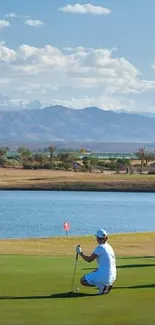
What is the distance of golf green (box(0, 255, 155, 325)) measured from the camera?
13227 millimetres

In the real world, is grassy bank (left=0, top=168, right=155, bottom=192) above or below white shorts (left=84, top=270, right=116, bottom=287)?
below

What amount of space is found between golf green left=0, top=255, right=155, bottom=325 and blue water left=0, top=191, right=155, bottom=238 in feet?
91.2

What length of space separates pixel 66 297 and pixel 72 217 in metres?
52.3

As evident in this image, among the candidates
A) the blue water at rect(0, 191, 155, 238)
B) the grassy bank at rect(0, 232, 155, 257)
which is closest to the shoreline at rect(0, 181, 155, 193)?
the blue water at rect(0, 191, 155, 238)

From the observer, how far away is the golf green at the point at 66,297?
43.4 ft

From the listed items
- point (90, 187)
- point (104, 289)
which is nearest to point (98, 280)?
point (104, 289)

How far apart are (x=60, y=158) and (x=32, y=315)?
167 meters

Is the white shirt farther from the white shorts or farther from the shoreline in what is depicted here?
the shoreline

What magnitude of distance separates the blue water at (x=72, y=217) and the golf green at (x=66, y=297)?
27.8 metres

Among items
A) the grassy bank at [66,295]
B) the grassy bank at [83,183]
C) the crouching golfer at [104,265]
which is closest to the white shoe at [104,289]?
the crouching golfer at [104,265]

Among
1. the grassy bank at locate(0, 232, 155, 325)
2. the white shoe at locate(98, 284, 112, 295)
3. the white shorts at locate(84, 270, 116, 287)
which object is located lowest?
the grassy bank at locate(0, 232, 155, 325)

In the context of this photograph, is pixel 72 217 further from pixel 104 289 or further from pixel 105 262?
pixel 105 262

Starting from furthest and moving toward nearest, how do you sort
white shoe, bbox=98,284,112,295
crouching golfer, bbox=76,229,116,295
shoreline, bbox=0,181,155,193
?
shoreline, bbox=0,181,155,193
white shoe, bbox=98,284,112,295
crouching golfer, bbox=76,229,116,295

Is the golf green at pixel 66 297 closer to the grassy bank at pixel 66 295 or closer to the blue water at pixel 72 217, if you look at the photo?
the grassy bank at pixel 66 295
